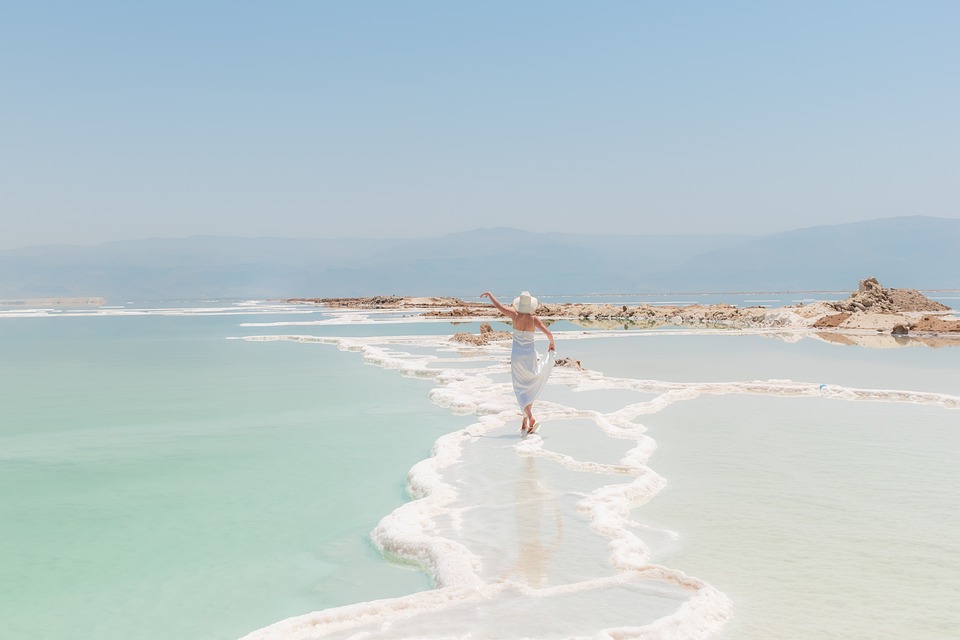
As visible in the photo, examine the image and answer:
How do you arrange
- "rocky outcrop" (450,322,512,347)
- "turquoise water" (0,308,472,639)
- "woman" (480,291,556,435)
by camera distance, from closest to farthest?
"turquoise water" (0,308,472,639) → "woman" (480,291,556,435) → "rocky outcrop" (450,322,512,347)

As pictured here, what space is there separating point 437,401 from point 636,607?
8465 millimetres

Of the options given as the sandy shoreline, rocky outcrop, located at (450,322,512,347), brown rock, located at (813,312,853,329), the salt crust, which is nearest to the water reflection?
the salt crust

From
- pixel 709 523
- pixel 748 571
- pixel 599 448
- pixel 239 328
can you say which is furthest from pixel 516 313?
pixel 239 328

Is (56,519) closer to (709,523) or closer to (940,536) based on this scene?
(709,523)

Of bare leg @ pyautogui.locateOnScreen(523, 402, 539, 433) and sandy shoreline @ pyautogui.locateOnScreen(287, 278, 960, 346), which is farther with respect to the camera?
sandy shoreline @ pyautogui.locateOnScreen(287, 278, 960, 346)

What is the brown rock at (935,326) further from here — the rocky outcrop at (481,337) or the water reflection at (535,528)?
the water reflection at (535,528)

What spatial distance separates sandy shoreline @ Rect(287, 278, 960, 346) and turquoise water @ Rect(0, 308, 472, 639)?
20.2 metres

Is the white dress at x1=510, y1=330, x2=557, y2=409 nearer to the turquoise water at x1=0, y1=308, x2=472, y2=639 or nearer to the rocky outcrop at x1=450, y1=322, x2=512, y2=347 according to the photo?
the turquoise water at x1=0, y1=308, x2=472, y2=639

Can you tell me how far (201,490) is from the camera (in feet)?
24.3

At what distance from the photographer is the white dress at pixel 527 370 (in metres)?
9.77

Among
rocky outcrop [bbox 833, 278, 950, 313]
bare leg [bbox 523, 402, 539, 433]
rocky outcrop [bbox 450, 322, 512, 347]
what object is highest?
rocky outcrop [bbox 833, 278, 950, 313]

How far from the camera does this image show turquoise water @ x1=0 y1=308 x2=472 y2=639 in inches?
189

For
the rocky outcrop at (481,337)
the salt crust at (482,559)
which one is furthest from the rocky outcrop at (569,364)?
the rocky outcrop at (481,337)

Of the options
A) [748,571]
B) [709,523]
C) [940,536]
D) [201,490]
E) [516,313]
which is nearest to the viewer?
[748,571]
